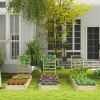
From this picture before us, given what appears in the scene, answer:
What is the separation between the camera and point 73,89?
635 inches

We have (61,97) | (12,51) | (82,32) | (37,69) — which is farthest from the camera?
(82,32)

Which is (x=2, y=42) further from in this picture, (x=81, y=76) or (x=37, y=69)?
(x=81, y=76)

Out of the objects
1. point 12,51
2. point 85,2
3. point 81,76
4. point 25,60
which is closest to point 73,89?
point 81,76

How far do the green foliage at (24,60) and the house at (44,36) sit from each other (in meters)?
1.09

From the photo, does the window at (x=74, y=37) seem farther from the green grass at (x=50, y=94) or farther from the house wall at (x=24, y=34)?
the green grass at (x=50, y=94)

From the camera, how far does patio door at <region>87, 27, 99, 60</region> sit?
27609mm

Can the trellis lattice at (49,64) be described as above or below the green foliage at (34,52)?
below

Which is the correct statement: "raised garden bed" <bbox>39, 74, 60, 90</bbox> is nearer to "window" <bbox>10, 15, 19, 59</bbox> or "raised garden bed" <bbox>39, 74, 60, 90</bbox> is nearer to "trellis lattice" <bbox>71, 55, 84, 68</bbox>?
"window" <bbox>10, 15, 19, 59</bbox>

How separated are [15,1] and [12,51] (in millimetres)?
3672

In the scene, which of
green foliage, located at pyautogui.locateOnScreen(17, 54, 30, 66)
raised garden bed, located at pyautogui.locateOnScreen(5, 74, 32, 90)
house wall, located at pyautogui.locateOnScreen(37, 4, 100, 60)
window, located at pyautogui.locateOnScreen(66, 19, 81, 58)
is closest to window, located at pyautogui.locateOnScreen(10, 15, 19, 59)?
green foliage, located at pyautogui.locateOnScreen(17, 54, 30, 66)

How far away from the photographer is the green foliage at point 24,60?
20.5 m

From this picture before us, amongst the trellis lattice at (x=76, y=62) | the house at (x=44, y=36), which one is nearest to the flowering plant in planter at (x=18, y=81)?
the house at (x=44, y=36)

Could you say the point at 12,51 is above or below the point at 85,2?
below

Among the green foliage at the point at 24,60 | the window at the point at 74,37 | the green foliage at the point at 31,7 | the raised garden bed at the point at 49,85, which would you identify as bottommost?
the raised garden bed at the point at 49,85
